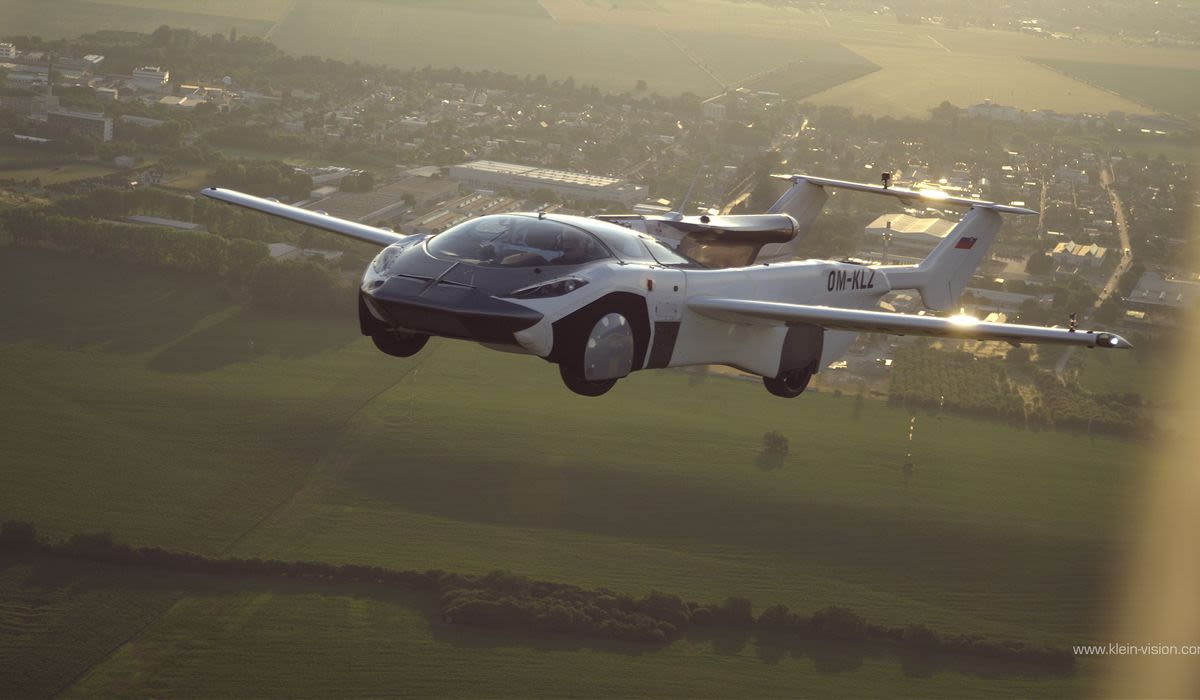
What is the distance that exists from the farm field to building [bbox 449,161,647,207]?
85.4m

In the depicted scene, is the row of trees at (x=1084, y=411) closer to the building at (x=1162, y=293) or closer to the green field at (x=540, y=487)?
the green field at (x=540, y=487)

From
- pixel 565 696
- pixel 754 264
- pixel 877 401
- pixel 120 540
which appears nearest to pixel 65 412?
pixel 120 540

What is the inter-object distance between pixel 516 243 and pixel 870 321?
906cm

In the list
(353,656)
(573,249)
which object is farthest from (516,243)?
(353,656)

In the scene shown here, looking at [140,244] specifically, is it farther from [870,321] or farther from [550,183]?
[870,321]

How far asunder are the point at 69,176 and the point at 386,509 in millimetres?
85388

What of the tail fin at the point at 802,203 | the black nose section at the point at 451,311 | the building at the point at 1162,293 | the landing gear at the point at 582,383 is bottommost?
the building at the point at 1162,293

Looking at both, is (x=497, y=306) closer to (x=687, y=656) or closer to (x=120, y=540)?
(x=687, y=656)

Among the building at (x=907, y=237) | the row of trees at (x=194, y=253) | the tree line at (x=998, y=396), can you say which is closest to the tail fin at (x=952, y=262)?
the tree line at (x=998, y=396)

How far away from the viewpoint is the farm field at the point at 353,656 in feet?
240

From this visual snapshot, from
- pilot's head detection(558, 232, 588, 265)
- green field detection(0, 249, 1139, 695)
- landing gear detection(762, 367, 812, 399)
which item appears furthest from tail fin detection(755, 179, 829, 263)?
green field detection(0, 249, 1139, 695)

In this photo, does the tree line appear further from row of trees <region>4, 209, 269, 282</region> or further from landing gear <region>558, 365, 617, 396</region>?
landing gear <region>558, 365, 617, 396</region>

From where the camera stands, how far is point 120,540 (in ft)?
274

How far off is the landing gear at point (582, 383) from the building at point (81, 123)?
5703 inches
